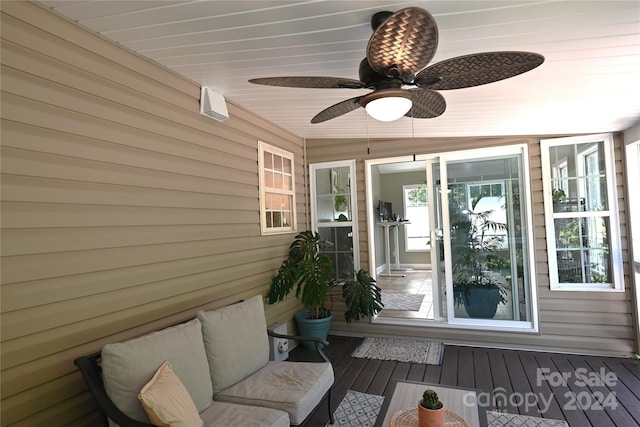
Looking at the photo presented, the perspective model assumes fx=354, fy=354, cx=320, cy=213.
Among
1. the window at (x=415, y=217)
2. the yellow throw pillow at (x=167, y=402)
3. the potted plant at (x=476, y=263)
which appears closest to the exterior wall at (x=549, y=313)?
the potted plant at (x=476, y=263)

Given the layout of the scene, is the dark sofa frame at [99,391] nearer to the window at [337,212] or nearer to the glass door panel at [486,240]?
the window at [337,212]

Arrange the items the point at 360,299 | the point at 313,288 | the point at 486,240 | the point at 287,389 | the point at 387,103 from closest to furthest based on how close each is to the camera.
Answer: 1. the point at 387,103
2. the point at 287,389
3. the point at 313,288
4. the point at 360,299
5. the point at 486,240

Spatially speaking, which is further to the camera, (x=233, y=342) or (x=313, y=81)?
(x=233, y=342)

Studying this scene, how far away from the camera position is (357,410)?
277 centimetres

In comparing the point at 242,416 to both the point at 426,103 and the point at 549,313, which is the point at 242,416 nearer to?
the point at 426,103

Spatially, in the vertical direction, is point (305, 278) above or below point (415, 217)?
below

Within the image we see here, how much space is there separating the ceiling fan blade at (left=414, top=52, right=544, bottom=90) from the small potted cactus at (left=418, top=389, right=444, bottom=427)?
153cm

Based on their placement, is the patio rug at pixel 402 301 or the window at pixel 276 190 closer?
the window at pixel 276 190

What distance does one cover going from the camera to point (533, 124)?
3.52m

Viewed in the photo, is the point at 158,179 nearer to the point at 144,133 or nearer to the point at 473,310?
the point at 144,133

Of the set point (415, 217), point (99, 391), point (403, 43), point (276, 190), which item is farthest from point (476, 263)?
point (415, 217)

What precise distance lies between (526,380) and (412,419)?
1955mm

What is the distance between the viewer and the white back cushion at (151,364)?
1766 mm

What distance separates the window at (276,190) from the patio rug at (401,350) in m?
1.66
